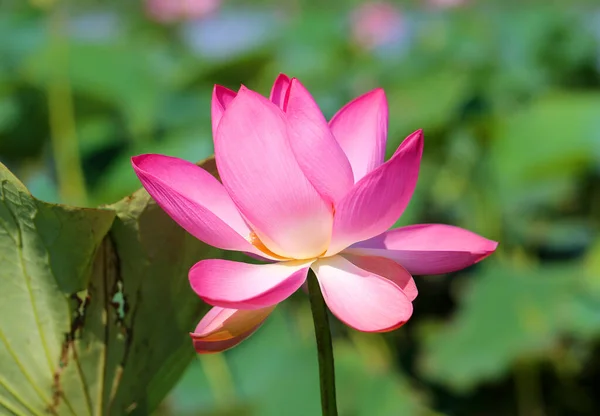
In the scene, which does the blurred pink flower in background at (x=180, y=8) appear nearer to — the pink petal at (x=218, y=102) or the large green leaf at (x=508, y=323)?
the large green leaf at (x=508, y=323)

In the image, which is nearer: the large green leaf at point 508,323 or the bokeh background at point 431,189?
the bokeh background at point 431,189

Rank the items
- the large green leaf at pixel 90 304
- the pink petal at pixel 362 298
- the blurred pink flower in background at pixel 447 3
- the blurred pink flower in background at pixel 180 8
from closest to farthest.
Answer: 1. the pink petal at pixel 362 298
2. the large green leaf at pixel 90 304
3. the blurred pink flower in background at pixel 180 8
4. the blurred pink flower in background at pixel 447 3

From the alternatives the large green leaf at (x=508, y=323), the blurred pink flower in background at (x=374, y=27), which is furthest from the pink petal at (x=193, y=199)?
the blurred pink flower in background at (x=374, y=27)

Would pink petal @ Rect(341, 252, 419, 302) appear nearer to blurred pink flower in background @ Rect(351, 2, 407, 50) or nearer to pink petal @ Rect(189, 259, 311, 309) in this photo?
pink petal @ Rect(189, 259, 311, 309)

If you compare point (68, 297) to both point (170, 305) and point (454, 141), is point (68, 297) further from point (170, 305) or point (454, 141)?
point (454, 141)

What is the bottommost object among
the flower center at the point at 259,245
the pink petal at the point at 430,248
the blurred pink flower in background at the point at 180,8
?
the pink petal at the point at 430,248
